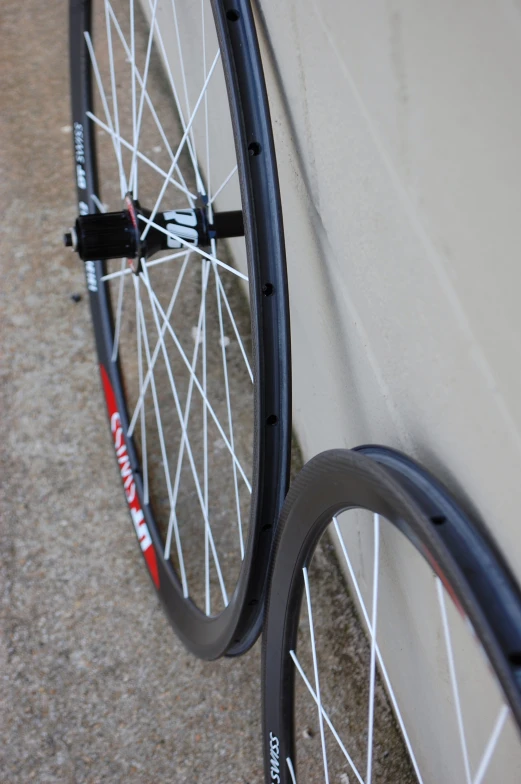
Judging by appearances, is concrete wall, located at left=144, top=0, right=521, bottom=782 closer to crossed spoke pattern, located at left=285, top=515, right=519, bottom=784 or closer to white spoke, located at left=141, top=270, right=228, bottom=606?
crossed spoke pattern, located at left=285, top=515, right=519, bottom=784

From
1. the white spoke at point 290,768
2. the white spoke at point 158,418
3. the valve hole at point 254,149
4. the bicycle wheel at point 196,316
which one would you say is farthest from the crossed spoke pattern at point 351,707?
the valve hole at point 254,149

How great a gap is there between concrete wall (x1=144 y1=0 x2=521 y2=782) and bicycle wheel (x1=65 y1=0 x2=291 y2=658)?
0.21 ft

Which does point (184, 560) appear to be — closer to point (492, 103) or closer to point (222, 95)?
point (222, 95)

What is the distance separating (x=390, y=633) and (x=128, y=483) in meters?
0.48

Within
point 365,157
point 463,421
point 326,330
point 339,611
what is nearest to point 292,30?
point 365,157

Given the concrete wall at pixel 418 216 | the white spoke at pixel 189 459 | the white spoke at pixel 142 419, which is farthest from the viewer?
the white spoke at pixel 142 419

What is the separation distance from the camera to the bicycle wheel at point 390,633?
19.0 inches

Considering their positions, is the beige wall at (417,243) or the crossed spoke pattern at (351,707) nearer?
the beige wall at (417,243)

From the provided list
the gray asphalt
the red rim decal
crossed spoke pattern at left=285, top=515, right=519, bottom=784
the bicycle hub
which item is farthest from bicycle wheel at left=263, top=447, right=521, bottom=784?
the bicycle hub

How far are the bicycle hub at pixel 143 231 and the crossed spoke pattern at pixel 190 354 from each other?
0.04 ft

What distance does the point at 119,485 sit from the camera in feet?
4.11

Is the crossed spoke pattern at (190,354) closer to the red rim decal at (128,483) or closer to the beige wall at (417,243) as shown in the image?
the red rim decal at (128,483)

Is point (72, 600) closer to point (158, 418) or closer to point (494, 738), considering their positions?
point (158, 418)

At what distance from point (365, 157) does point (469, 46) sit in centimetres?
20
